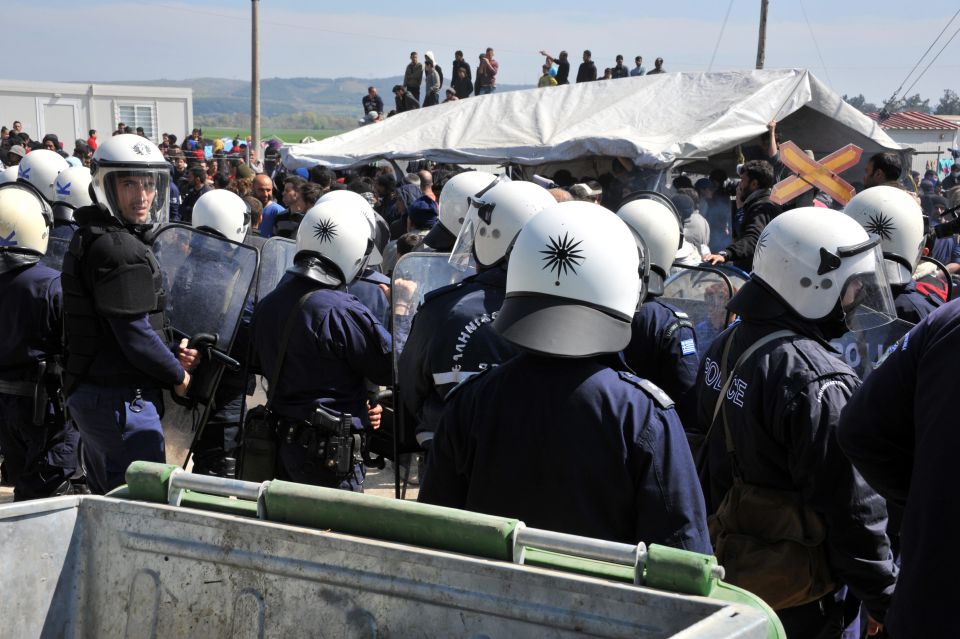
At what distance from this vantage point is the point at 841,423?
2539mm

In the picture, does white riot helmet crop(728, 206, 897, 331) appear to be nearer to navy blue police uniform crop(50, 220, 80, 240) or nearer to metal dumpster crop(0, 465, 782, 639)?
metal dumpster crop(0, 465, 782, 639)

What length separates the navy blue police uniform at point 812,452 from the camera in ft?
9.82

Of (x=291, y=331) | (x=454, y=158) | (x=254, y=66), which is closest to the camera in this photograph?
(x=291, y=331)

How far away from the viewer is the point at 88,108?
4053 cm

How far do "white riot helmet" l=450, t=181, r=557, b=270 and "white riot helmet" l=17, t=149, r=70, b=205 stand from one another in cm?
533

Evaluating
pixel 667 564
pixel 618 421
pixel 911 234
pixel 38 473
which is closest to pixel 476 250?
pixel 618 421

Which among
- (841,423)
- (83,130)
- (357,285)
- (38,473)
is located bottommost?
(83,130)

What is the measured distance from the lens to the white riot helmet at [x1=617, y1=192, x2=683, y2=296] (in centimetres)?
450

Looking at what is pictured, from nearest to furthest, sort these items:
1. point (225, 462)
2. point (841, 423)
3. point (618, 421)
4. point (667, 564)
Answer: point (667, 564) < point (618, 421) < point (841, 423) < point (225, 462)

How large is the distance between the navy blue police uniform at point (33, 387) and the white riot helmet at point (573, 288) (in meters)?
3.73

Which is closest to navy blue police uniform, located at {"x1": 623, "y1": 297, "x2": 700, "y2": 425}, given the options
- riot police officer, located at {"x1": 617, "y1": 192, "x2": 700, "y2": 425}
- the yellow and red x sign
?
riot police officer, located at {"x1": 617, "y1": 192, "x2": 700, "y2": 425}

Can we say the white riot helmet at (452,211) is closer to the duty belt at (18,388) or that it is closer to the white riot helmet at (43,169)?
the duty belt at (18,388)

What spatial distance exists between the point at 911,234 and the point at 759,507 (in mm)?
2154

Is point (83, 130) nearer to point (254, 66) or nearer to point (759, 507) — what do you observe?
point (254, 66)
